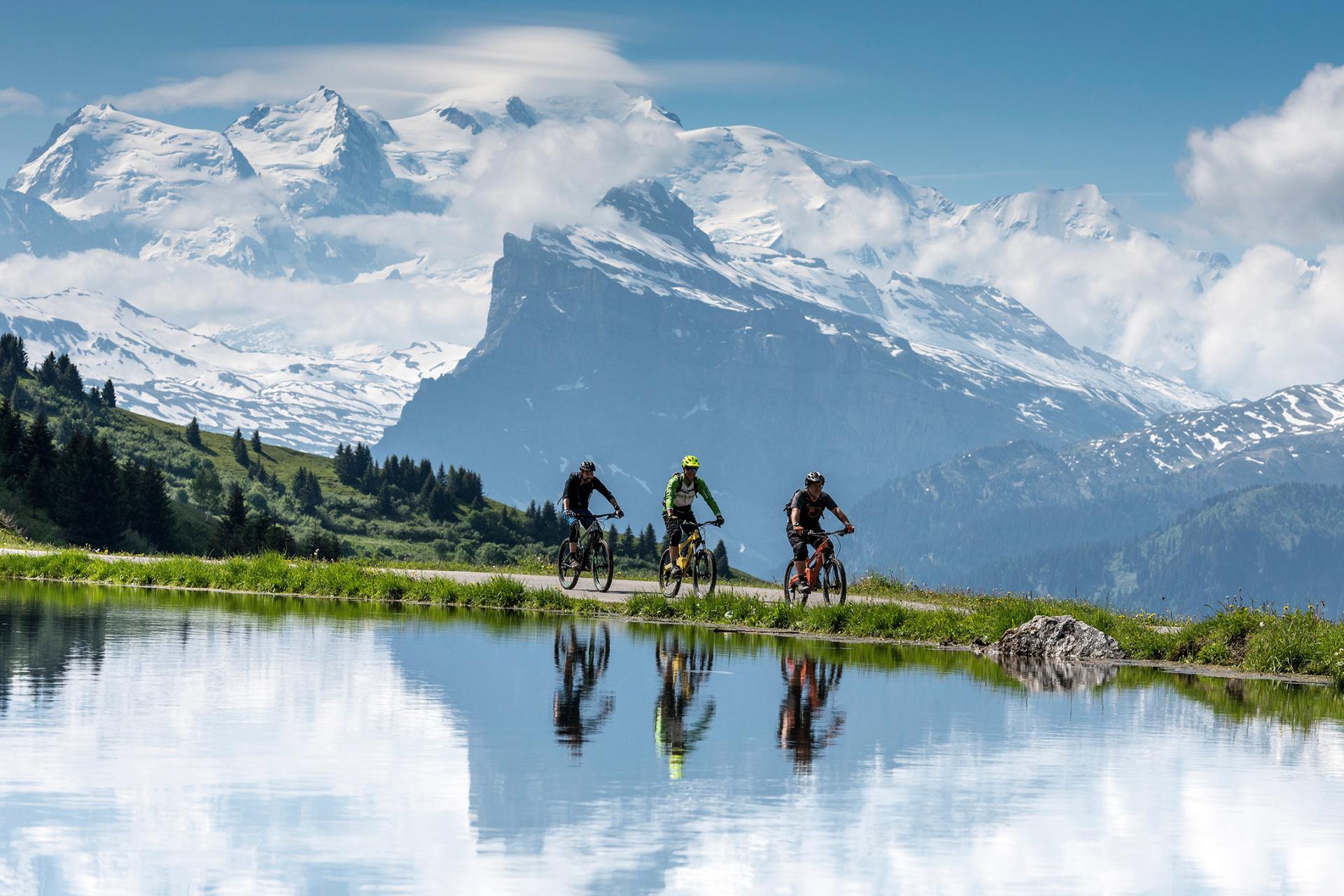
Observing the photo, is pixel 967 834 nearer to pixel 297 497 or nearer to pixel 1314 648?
pixel 1314 648

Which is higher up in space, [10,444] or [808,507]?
[10,444]

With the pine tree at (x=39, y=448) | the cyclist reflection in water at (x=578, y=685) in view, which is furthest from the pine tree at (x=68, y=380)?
the cyclist reflection in water at (x=578, y=685)

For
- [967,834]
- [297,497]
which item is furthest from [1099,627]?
[297,497]

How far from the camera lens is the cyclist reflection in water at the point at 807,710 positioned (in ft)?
51.4

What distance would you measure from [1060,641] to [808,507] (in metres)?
6.88

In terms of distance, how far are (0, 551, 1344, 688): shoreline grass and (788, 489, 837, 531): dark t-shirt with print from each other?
175 centimetres

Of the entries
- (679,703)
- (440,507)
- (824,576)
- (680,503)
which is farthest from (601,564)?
(440,507)

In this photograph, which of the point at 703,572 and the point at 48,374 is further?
the point at 48,374

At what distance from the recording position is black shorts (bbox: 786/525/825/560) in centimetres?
3147

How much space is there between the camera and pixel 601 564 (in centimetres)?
3650

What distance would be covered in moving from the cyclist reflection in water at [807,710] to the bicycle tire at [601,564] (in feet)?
40.0

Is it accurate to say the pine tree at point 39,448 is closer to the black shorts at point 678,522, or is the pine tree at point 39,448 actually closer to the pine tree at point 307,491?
→ the black shorts at point 678,522

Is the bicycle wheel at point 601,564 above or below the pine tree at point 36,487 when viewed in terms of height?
below

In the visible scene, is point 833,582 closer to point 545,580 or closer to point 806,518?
point 806,518
